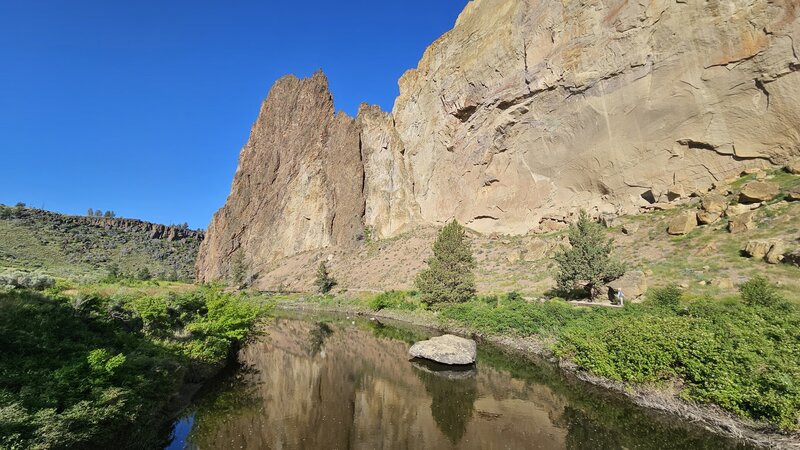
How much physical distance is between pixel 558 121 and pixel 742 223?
931 inches

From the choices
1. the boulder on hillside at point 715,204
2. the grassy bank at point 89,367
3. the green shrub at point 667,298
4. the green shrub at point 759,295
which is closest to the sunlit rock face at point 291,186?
the boulder on hillside at point 715,204

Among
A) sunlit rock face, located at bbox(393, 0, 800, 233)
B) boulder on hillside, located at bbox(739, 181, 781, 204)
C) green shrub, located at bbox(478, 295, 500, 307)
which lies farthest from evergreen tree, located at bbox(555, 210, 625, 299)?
sunlit rock face, located at bbox(393, 0, 800, 233)

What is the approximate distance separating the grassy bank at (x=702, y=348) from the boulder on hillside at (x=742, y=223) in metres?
13.7

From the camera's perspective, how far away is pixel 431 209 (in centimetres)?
6800

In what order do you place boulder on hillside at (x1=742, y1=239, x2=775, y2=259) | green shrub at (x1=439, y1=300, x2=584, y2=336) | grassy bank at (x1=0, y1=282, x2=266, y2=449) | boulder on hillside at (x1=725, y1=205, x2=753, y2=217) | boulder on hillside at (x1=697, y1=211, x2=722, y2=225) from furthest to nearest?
boulder on hillside at (x1=697, y1=211, x2=722, y2=225) < boulder on hillside at (x1=725, y1=205, x2=753, y2=217) < boulder on hillside at (x1=742, y1=239, x2=775, y2=259) < green shrub at (x1=439, y1=300, x2=584, y2=336) < grassy bank at (x1=0, y1=282, x2=266, y2=449)

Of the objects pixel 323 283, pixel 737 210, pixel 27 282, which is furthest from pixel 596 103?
pixel 27 282

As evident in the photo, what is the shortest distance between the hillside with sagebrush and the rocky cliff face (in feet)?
86.0

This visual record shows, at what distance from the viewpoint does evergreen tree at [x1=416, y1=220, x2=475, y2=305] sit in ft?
111

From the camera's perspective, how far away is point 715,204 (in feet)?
116

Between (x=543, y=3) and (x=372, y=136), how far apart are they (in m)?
41.1

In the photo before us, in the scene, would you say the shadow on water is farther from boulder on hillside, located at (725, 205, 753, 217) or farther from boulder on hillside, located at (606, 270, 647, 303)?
boulder on hillside, located at (725, 205, 753, 217)

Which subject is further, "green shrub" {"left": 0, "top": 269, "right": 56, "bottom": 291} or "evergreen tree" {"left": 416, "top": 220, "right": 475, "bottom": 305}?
"evergreen tree" {"left": 416, "top": 220, "right": 475, "bottom": 305}

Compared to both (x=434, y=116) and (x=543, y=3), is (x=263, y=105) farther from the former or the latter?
(x=543, y=3)

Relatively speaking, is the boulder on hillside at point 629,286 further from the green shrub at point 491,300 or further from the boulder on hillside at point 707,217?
the boulder on hillside at point 707,217
